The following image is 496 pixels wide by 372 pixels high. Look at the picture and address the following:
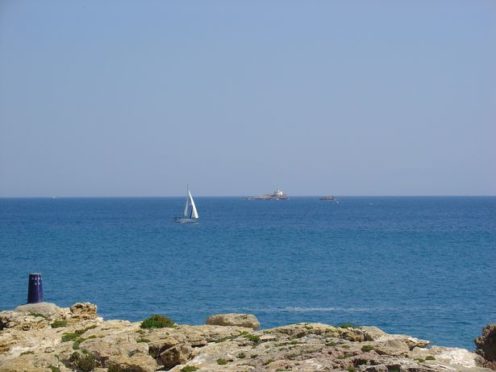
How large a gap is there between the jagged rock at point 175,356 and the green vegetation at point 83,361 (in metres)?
2.61

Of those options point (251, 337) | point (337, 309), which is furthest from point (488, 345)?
point (337, 309)

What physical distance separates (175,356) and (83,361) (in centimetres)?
344

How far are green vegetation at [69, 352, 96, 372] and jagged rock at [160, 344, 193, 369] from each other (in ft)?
8.55

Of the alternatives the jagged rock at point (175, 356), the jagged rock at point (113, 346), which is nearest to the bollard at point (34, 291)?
the jagged rock at point (113, 346)

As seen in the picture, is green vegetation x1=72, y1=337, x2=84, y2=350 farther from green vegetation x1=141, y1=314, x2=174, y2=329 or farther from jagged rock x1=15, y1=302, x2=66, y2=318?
jagged rock x1=15, y1=302, x2=66, y2=318

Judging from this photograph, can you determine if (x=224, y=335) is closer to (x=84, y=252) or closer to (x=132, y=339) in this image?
(x=132, y=339)

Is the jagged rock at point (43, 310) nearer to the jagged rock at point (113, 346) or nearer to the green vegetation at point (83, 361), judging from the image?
the jagged rock at point (113, 346)

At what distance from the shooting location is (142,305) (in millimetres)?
68688

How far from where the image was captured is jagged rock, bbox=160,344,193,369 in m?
29.2

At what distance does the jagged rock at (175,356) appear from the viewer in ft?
96.0

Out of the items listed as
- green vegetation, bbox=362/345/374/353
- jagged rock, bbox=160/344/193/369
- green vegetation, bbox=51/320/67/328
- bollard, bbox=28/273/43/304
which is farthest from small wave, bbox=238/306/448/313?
green vegetation, bbox=362/345/374/353

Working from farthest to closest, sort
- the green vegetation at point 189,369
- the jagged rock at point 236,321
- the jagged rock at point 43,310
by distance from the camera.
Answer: the jagged rock at point 43,310 < the jagged rock at point 236,321 < the green vegetation at point 189,369

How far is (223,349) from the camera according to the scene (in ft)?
96.2

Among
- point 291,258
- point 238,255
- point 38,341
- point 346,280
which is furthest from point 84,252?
point 38,341
